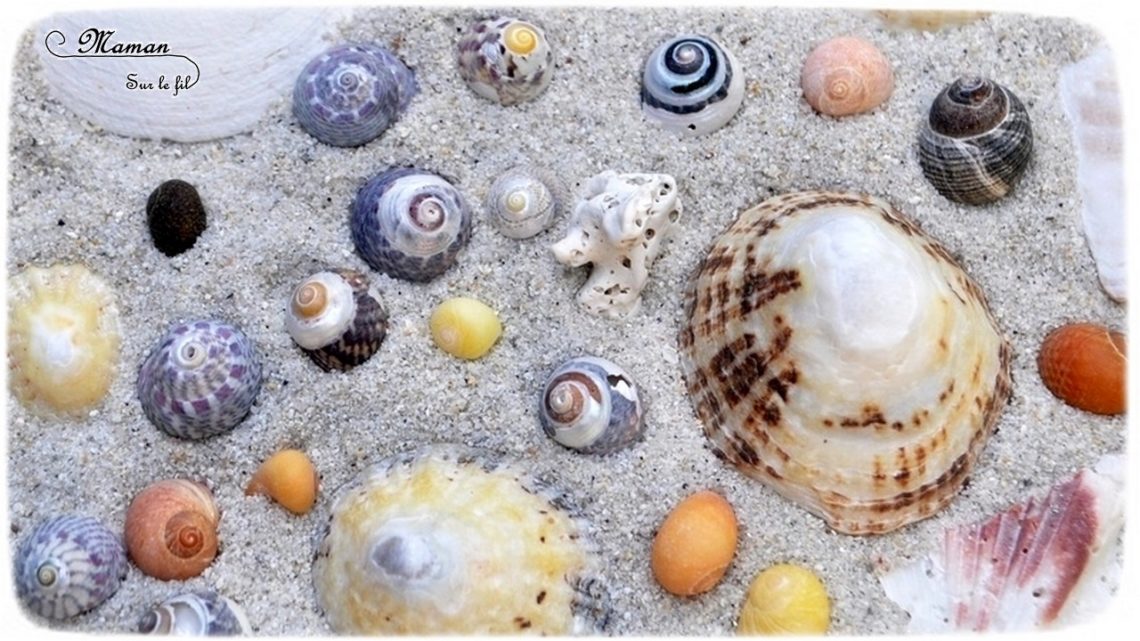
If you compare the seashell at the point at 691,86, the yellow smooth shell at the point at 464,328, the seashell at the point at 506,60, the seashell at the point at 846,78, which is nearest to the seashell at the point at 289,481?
the yellow smooth shell at the point at 464,328

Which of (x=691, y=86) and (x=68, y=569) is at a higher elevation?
(x=691, y=86)

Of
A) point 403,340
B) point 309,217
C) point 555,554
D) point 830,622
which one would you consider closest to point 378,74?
point 309,217

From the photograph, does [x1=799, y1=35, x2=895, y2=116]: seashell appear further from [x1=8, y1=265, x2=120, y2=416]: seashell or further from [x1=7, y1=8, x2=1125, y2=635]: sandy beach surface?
[x1=8, y1=265, x2=120, y2=416]: seashell

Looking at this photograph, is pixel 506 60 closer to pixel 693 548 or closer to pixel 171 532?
pixel 693 548

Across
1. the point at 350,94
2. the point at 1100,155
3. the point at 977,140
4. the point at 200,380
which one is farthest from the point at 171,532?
the point at 1100,155

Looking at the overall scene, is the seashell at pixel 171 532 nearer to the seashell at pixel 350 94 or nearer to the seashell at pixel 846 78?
the seashell at pixel 350 94
